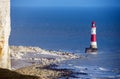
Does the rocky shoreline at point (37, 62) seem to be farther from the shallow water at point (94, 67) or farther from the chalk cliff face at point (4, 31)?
the chalk cliff face at point (4, 31)

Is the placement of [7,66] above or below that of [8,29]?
below

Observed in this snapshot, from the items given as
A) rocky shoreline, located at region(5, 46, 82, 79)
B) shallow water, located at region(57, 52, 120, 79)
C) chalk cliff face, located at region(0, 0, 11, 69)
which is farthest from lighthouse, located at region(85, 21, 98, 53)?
chalk cliff face, located at region(0, 0, 11, 69)

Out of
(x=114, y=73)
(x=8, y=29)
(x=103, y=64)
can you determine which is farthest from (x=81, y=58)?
(x=8, y=29)

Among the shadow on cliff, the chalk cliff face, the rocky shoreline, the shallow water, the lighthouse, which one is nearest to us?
the shadow on cliff

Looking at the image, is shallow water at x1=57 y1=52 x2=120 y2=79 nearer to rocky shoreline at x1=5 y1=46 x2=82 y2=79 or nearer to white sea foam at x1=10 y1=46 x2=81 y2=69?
rocky shoreline at x1=5 y1=46 x2=82 y2=79

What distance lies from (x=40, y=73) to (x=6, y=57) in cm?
1467

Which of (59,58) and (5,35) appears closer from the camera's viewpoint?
(5,35)

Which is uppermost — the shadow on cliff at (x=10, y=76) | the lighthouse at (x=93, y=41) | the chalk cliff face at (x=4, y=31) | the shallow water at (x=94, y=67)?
the lighthouse at (x=93, y=41)

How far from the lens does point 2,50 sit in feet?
30.2

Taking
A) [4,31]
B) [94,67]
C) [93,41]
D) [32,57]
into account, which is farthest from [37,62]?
[4,31]

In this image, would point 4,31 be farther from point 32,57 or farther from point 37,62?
point 32,57

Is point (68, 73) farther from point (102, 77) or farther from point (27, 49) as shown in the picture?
point (27, 49)

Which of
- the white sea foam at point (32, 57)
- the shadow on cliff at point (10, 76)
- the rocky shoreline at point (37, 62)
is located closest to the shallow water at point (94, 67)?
the rocky shoreline at point (37, 62)

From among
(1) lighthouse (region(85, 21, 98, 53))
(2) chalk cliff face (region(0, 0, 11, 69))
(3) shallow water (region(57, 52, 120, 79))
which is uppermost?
(1) lighthouse (region(85, 21, 98, 53))
